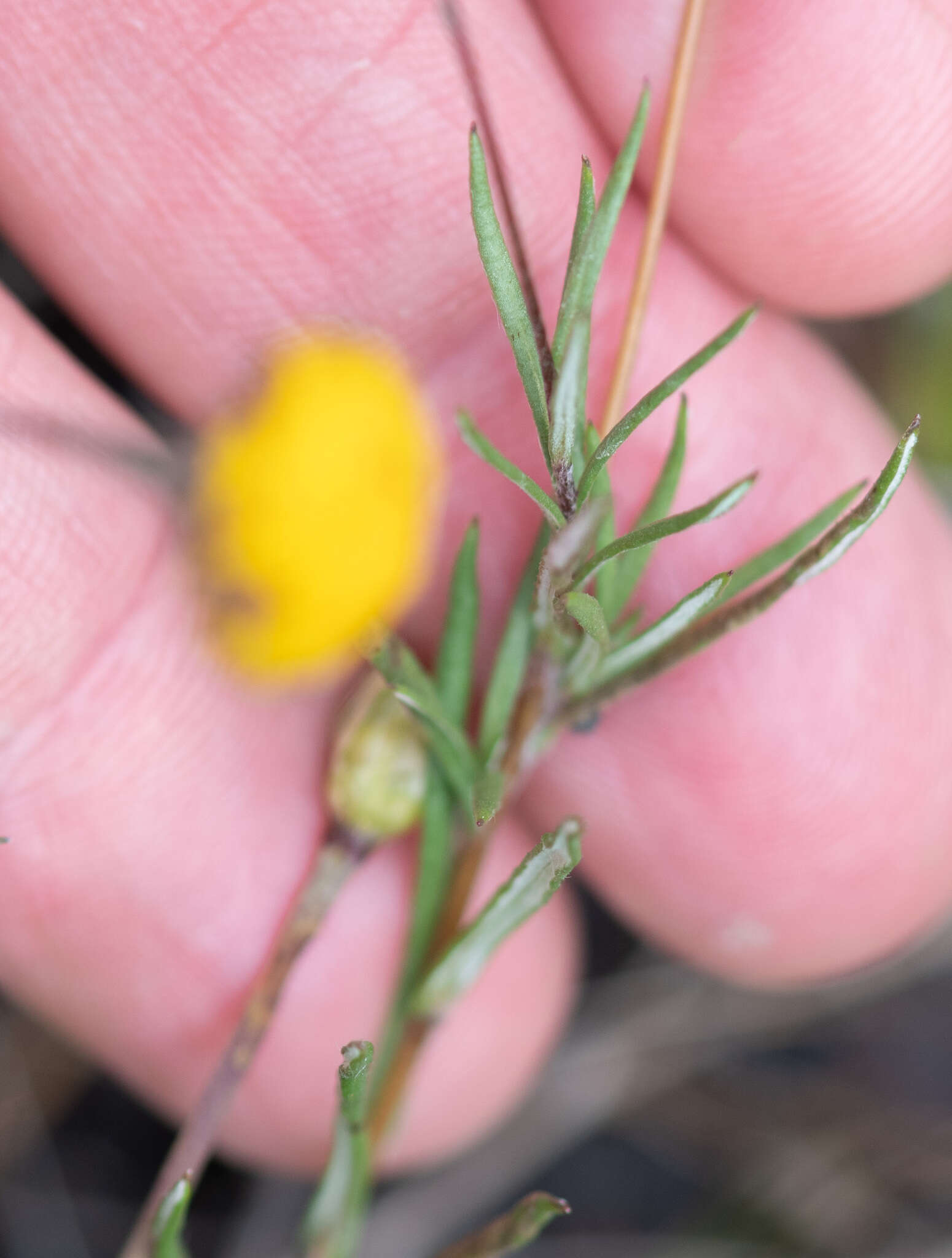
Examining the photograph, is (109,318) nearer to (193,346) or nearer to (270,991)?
(193,346)

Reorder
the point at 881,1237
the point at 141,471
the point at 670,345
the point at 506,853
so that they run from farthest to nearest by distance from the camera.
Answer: the point at 881,1237 → the point at 506,853 → the point at 670,345 → the point at 141,471

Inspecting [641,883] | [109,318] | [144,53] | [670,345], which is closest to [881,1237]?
[641,883]

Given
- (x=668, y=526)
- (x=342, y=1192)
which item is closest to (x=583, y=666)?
(x=668, y=526)

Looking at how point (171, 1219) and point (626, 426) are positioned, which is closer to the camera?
point (626, 426)

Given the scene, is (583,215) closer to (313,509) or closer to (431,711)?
(313,509)

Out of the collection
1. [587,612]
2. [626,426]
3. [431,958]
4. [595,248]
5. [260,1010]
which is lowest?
[431,958]

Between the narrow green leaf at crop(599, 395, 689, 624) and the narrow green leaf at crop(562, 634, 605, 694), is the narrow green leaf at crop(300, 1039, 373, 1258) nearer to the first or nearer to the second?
the narrow green leaf at crop(562, 634, 605, 694)
